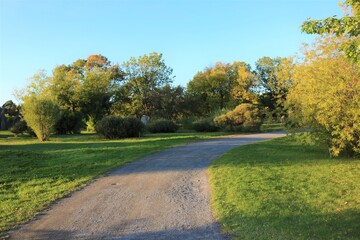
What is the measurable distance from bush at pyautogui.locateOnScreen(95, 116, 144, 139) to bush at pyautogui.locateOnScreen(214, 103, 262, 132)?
30.3 feet

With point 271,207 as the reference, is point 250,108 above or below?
above

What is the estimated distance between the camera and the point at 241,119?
31.8 metres

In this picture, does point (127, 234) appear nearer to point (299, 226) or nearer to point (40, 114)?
point (299, 226)

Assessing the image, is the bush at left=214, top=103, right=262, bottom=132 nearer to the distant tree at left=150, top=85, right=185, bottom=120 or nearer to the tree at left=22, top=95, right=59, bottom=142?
the tree at left=22, top=95, right=59, bottom=142

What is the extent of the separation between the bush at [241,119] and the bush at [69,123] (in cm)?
1492

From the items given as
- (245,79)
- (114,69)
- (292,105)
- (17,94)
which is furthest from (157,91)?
(292,105)

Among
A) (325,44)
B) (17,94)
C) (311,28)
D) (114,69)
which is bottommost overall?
(311,28)

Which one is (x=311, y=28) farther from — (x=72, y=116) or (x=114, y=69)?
(x=114, y=69)

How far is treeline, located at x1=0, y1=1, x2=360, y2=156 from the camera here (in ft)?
38.2

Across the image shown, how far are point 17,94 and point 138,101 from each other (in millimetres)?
16476

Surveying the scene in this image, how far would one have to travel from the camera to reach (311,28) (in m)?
7.16

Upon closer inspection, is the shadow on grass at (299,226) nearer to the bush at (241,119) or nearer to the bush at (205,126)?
the bush at (241,119)

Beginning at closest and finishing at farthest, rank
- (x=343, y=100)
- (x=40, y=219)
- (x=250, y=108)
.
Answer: (x=40, y=219)
(x=343, y=100)
(x=250, y=108)

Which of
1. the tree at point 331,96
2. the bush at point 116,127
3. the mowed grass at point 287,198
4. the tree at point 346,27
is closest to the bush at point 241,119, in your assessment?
the bush at point 116,127
